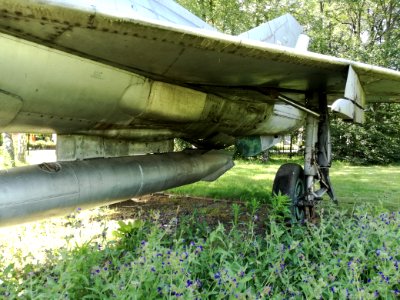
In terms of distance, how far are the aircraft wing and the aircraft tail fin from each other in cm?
167

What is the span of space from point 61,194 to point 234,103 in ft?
9.06

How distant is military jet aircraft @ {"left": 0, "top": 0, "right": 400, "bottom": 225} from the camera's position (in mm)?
2713

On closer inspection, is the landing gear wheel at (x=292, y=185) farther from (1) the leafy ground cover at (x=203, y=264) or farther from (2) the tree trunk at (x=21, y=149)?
(2) the tree trunk at (x=21, y=149)

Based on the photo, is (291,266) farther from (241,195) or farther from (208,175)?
(241,195)

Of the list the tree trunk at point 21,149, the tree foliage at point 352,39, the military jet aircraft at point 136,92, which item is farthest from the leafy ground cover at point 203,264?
the tree foliage at point 352,39

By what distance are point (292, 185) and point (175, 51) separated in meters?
A: 2.58

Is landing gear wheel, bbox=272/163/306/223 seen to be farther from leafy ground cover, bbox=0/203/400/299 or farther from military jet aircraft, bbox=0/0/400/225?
leafy ground cover, bbox=0/203/400/299

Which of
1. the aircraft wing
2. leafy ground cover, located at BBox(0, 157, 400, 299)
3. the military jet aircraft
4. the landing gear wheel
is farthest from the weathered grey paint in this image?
the landing gear wheel

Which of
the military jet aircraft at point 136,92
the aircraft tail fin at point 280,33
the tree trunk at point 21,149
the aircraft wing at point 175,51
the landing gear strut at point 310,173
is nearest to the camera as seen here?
the aircraft wing at point 175,51

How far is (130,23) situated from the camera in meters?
2.62

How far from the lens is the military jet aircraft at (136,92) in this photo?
2713 millimetres

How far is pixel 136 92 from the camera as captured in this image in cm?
A: 372

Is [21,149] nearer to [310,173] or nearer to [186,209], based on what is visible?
[186,209]

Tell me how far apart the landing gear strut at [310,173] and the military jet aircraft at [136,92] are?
0.01 m
